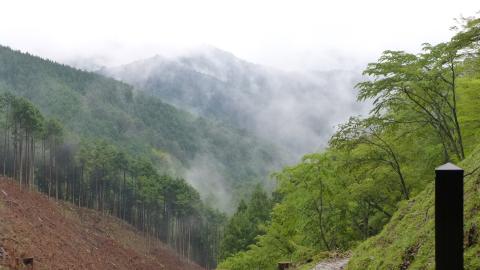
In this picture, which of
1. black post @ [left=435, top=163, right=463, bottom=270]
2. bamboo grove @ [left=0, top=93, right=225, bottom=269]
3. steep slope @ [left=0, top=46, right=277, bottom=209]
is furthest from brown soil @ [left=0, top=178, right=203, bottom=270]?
steep slope @ [left=0, top=46, right=277, bottom=209]

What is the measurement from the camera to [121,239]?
221ft

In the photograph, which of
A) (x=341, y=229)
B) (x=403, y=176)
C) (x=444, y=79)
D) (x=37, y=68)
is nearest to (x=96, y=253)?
(x=341, y=229)

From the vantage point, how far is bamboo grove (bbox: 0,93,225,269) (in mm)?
78625

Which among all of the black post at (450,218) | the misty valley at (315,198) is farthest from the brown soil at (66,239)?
the black post at (450,218)

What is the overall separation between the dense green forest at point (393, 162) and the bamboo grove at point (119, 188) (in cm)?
6084

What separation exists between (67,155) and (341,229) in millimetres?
72413

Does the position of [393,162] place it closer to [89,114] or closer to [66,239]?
[66,239]

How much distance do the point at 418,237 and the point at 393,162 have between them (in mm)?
11995

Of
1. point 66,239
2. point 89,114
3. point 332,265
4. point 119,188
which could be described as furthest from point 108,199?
point 89,114

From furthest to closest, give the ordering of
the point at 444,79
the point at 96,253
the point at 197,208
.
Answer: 1. the point at 197,208
2. the point at 96,253
3. the point at 444,79

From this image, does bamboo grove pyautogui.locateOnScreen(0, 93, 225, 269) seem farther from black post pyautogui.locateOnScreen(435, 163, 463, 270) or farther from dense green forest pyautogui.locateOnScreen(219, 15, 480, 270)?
black post pyautogui.locateOnScreen(435, 163, 463, 270)

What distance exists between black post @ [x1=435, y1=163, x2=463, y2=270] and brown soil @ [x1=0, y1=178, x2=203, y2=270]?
27.6m

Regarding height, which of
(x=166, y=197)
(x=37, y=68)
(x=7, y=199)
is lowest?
(x=166, y=197)

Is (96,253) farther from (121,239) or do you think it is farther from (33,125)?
(33,125)
